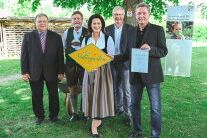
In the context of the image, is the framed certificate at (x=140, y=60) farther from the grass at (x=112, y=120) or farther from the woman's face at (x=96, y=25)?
the grass at (x=112, y=120)

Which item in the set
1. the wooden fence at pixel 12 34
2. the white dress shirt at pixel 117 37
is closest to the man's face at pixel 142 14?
the white dress shirt at pixel 117 37

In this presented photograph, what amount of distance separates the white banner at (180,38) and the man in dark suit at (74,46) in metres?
5.47

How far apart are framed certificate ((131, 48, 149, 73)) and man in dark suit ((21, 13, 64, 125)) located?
5.04 ft

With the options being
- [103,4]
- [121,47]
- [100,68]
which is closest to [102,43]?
[100,68]

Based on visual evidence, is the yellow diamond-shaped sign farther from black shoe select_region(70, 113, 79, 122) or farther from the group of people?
black shoe select_region(70, 113, 79, 122)

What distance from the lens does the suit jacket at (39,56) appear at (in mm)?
3777

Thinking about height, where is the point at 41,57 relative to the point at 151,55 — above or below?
below

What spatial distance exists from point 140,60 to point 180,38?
6124 millimetres

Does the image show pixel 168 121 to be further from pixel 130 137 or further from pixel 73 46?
pixel 73 46

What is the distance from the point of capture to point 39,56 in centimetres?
379

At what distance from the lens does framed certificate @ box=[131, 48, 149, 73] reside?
2.88 m

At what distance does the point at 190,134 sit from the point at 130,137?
110 cm

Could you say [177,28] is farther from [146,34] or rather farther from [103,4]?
[146,34]

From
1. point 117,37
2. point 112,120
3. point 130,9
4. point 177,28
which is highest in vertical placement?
point 130,9
